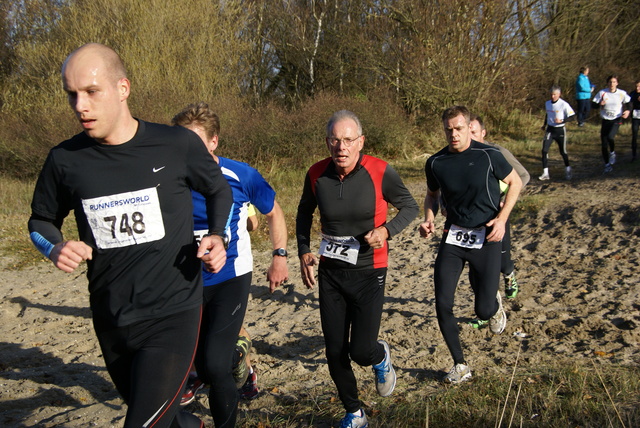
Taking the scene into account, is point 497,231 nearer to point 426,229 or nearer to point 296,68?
point 426,229

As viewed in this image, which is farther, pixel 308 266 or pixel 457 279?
pixel 457 279

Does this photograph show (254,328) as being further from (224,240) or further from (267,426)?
(224,240)

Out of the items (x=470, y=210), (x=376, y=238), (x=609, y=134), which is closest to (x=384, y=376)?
(x=376, y=238)

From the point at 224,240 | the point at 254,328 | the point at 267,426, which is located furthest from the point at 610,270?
the point at 224,240

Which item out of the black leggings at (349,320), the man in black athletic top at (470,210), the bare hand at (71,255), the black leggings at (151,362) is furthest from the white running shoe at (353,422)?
the bare hand at (71,255)

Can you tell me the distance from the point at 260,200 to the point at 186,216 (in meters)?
1.35

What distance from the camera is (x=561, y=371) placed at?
14.9 ft

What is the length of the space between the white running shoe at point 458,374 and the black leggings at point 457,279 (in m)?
0.05

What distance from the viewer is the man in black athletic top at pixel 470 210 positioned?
197 inches

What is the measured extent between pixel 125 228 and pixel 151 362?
60cm

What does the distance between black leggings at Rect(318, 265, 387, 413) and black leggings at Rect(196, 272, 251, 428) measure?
23.6 inches

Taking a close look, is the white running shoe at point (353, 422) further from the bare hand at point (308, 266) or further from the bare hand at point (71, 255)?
the bare hand at point (71, 255)

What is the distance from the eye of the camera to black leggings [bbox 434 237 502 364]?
15.9 feet

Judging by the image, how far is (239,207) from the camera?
13.8 feet
